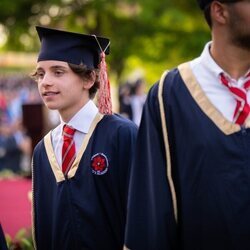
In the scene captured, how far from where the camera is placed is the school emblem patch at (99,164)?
4.14 m

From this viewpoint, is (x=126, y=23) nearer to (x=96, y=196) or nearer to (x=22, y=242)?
(x=22, y=242)

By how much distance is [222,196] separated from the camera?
312 cm

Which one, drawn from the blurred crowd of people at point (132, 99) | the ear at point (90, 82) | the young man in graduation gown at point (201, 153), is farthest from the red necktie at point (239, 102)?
the blurred crowd of people at point (132, 99)

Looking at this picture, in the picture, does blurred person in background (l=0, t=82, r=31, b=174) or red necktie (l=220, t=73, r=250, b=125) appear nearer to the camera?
red necktie (l=220, t=73, r=250, b=125)

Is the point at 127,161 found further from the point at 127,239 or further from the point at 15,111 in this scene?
the point at 15,111

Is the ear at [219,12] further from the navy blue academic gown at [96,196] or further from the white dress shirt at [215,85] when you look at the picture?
the navy blue academic gown at [96,196]

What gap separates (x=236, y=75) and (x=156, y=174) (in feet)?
1.72

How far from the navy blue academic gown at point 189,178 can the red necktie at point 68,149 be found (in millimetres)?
996

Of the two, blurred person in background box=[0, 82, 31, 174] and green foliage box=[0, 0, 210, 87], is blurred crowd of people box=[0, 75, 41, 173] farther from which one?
green foliage box=[0, 0, 210, 87]

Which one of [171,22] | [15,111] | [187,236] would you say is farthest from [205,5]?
[15,111]

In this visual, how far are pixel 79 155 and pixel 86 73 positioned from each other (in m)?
0.53

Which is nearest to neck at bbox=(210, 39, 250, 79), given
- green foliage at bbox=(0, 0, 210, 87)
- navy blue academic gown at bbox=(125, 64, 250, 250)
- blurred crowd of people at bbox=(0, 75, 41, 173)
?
navy blue academic gown at bbox=(125, 64, 250, 250)

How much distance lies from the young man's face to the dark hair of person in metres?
0.02

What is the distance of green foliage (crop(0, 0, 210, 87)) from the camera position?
17188mm
